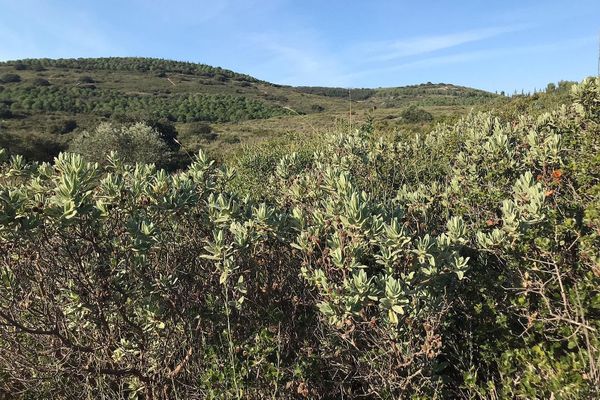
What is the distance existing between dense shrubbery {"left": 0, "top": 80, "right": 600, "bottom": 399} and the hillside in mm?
24791

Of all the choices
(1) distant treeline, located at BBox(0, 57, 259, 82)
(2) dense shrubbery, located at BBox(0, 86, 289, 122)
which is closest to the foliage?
(2) dense shrubbery, located at BBox(0, 86, 289, 122)

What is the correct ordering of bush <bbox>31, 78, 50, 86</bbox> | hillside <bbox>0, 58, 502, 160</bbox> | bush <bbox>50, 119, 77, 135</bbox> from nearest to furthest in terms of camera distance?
hillside <bbox>0, 58, 502, 160</bbox>, bush <bbox>50, 119, 77, 135</bbox>, bush <bbox>31, 78, 50, 86</bbox>

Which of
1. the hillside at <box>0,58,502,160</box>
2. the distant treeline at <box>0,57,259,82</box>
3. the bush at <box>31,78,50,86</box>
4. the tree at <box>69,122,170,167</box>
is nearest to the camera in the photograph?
the tree at <box>69,122,170,167</box>

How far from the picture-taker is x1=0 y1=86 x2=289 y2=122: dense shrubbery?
2057 inches

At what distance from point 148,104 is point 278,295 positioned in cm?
6393

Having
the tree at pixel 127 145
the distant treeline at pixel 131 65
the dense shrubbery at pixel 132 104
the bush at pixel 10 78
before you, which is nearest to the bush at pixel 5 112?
the dense shrubbery at pixel 132 104

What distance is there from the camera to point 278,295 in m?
2.85

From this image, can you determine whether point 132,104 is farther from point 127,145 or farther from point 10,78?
point 127,145

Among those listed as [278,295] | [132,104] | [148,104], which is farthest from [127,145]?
[148,104]

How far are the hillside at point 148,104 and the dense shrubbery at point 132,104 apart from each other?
4.3 inches

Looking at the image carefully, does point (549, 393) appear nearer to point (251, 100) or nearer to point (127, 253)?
point (127, 253)

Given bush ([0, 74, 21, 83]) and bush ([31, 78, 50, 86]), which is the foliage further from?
bush ([0, 74, 21, 83])

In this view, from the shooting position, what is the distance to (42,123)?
130 feet

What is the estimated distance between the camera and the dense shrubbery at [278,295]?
228 centimetres
